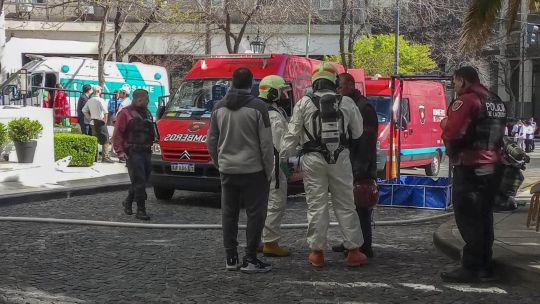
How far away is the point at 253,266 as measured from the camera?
20.9ft

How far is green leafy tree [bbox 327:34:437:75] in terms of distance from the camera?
3156cm

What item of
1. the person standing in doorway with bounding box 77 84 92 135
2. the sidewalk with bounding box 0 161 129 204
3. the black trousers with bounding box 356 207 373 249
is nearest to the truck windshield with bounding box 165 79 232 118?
the sidewalk with bounding box 0 161 129 204

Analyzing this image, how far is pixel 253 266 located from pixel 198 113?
512cm

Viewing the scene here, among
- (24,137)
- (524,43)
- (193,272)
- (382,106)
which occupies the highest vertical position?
(524,43)

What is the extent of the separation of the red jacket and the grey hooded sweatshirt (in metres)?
1.58

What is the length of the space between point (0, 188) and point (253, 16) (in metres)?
13.1

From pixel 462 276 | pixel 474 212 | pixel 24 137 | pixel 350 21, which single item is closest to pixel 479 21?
pixel 474 212

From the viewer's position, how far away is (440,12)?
29281 mm

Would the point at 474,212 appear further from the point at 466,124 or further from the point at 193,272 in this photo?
the point at 193,272

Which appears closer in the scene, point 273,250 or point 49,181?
point 273,250

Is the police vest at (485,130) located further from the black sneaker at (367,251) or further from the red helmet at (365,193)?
the black sneaker at (367,251)

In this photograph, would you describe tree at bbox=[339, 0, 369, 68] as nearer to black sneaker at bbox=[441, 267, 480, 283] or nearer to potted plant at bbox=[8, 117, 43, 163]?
potted plant at bbox=[8, 117, 43, 163]

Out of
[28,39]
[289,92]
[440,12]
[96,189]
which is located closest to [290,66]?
[289,92]

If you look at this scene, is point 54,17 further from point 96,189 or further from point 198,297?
point 198,297
